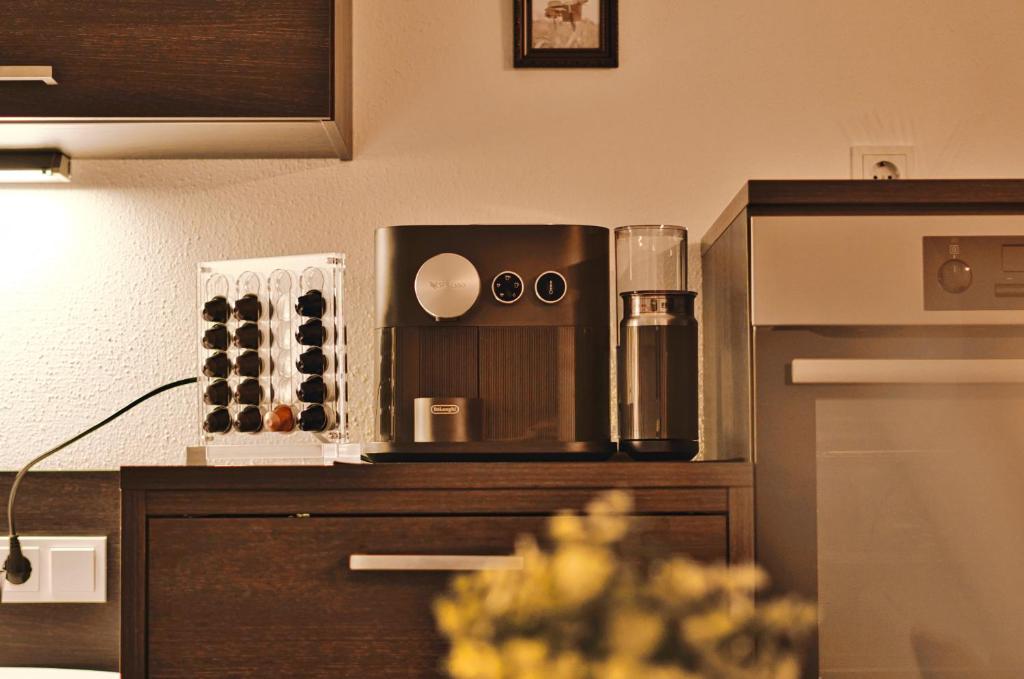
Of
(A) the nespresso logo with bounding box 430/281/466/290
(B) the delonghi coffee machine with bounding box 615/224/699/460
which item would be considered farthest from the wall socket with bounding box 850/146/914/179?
(A) the nespresso logo with bounding box 430/281/466/290

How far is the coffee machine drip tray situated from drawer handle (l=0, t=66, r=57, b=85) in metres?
0.67

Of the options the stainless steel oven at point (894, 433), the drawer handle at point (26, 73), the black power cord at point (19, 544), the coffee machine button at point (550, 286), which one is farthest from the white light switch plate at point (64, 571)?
the stainless steel oven at point (894, 433)

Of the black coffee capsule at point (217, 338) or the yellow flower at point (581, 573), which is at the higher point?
the black coffee capsule at point (217, 338)

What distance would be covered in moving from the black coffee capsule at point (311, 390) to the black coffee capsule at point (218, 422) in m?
0.10

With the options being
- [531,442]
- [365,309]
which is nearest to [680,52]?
[365,309]

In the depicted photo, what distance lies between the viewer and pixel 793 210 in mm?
1129

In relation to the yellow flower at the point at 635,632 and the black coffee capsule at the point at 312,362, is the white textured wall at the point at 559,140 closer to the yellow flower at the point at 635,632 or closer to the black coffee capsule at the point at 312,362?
the black coffee capsule at the point at 312,362

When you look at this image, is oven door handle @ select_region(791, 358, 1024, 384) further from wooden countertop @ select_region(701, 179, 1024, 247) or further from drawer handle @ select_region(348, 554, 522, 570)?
drawer handle @ select_region(348, 554, 522, 570)

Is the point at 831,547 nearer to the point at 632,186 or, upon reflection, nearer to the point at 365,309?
the point at 632,186

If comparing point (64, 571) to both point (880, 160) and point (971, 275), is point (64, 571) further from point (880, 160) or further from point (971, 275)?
point (880, 160)

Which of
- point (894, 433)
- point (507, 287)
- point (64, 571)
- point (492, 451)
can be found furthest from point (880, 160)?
point (64, 571)

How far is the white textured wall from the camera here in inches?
62.6

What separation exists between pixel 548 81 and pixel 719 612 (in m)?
1.29

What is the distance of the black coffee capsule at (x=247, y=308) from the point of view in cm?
120
